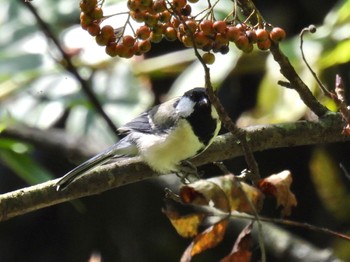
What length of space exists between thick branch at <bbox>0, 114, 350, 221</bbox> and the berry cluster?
0.36m

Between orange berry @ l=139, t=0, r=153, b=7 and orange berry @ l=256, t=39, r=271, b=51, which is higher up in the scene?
orange berry @ l=139, t=0, r=153, b=7

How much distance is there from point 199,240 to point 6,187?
2.50 metres

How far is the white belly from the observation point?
93.6 inches

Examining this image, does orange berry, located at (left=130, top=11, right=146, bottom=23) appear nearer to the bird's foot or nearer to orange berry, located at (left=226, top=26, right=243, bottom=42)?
orange berry, located at (left=226, top=26, right=243, bottom=42)

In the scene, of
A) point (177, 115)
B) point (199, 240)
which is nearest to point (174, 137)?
point (177, 115)

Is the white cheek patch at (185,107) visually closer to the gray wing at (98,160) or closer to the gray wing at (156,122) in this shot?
the gray wing at (156,122)

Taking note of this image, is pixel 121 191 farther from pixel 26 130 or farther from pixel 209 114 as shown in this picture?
pixel 209 114

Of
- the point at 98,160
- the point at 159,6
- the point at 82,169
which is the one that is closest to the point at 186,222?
the point at 159,6

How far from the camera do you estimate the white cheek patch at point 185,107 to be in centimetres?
259

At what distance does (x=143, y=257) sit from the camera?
3.59 meters

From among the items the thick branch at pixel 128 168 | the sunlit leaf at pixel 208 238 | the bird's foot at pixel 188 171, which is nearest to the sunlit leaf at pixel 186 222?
the sunlit leaf at pixel 208 238

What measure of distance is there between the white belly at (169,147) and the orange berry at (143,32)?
521 millimetres

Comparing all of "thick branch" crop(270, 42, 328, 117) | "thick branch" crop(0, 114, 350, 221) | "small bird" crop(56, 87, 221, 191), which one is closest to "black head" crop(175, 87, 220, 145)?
"small bird" crop(56, 87, 221, 191)

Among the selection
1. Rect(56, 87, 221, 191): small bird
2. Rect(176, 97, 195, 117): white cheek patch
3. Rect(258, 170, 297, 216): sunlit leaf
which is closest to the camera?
Rect(258, 170, 297, 216): sunlit leaf
